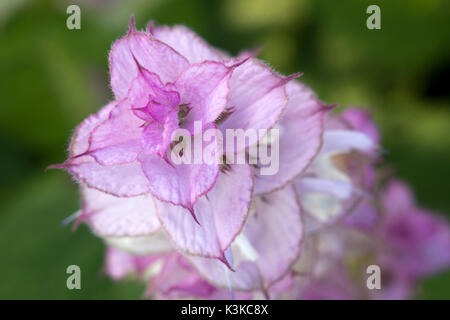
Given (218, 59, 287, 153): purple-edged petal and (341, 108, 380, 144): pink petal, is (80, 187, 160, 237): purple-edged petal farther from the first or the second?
(341, 108, 380, 144): pink petal

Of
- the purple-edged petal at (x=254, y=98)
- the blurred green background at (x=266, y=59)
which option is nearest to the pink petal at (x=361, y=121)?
the purple-edged petal at (x=254, y=98)

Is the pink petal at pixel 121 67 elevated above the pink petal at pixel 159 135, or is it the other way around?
the pink petal at pixel 121 67

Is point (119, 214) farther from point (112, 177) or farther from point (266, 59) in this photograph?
point (266, 59)

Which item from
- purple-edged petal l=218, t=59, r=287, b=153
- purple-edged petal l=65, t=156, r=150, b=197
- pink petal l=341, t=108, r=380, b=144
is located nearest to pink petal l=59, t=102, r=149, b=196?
purple-edged petal l=65, t=156, r=150, b=197

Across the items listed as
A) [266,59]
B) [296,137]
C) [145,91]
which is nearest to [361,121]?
[296,137]

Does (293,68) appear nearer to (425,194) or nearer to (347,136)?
(425,194)

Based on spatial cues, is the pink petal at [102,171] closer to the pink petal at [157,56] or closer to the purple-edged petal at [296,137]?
the pink petal at [157,56]

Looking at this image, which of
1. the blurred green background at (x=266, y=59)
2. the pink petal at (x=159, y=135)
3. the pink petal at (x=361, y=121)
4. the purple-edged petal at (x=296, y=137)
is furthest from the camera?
the blurred green background at (x=266, y=59)

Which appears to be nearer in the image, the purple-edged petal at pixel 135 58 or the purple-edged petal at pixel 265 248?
the purple-edged petal at pixel 135 58
